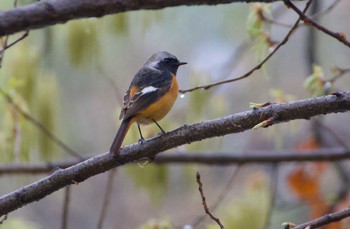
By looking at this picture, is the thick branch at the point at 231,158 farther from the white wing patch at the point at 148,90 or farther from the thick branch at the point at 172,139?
the thick branch at the point at 172,139

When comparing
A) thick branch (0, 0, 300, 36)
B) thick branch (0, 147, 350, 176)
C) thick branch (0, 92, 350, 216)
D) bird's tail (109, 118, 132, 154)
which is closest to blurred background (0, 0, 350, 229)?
thick branch (0, 147, 350, 176)

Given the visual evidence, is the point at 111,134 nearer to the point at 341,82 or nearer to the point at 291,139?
the point at 291,139

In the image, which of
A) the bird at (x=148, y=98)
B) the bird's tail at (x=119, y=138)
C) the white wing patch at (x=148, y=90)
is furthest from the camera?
the white wing patch at (x=148, y=90)

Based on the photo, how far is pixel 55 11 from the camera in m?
1.54

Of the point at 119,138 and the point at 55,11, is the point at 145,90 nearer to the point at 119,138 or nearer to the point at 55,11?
the point at 119,138

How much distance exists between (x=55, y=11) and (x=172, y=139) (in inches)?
29.1

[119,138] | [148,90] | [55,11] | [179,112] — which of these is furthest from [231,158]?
[55,11]

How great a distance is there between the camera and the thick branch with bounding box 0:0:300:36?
149 centimetres

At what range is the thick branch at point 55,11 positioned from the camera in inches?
58.6

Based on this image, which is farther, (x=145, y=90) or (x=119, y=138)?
(x=145, y=90)

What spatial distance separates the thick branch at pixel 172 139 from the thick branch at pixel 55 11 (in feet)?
1.83

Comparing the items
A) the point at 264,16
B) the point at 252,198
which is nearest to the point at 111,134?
the point at 252,198

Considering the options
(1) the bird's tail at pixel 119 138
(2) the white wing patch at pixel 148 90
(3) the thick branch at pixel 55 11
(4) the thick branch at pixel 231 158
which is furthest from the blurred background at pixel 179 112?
(3) the thick branch at pixel 55 11

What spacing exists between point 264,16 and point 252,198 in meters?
1.91
